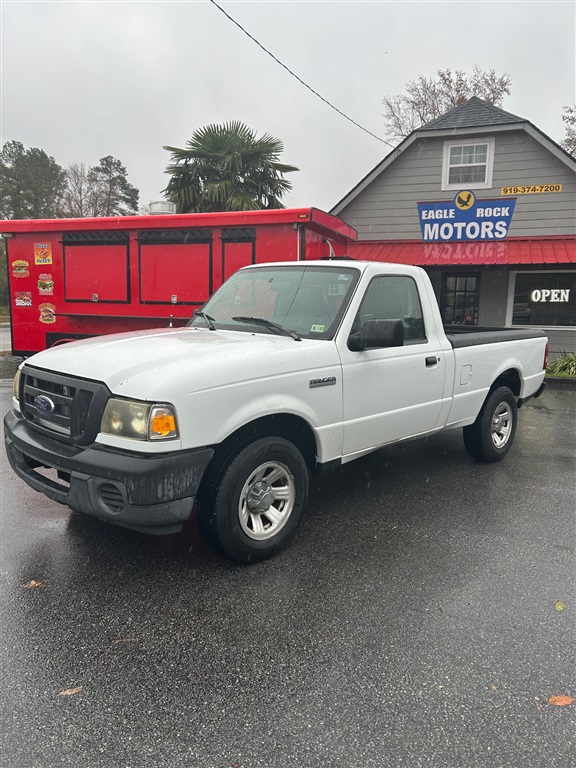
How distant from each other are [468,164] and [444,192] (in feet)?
2.83

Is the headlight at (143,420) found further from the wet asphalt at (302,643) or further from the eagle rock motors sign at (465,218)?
the eagle rock motors sign at (465,218)

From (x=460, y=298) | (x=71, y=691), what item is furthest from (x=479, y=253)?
(x=71, y=691)

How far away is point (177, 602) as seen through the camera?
3137 millimetres

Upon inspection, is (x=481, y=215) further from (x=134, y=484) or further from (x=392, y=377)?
(x=134, y=484)

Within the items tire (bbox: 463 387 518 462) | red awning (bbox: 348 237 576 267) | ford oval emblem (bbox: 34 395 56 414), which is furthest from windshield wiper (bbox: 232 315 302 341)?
red awning (bbox: 348 237 576 267)

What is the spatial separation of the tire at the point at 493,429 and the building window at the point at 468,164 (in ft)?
31.7

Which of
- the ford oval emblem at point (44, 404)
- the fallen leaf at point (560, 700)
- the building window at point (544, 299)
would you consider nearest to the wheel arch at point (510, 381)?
the fallen leaf at point (560, 700)

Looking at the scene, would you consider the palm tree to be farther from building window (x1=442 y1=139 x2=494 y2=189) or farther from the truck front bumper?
the truck front bumper

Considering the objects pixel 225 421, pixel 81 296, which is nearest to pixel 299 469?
pixel 225 421

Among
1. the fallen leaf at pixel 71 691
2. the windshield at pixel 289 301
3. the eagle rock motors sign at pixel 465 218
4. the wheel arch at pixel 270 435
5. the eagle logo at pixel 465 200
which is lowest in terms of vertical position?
the fallen leaf at pixel 71 691

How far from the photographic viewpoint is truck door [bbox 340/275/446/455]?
404 cm

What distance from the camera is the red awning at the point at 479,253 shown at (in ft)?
40.8

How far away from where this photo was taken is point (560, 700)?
240 cm

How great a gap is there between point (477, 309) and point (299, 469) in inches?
473
